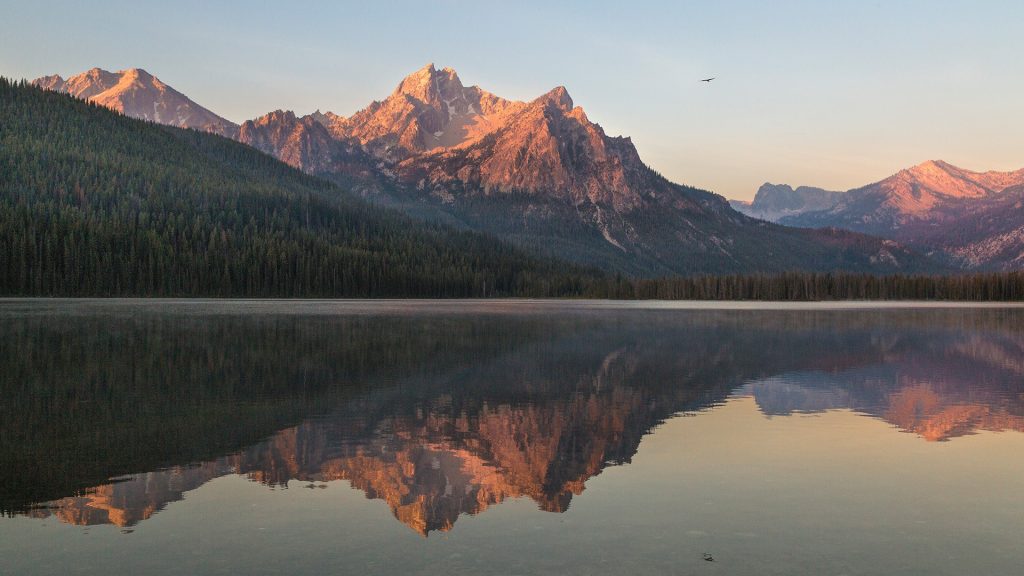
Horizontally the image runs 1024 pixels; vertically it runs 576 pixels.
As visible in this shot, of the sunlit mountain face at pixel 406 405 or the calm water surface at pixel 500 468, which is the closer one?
the calm water surface at pixel 500 468

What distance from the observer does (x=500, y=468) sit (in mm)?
21922

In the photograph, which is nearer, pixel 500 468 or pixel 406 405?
pixel 500 468

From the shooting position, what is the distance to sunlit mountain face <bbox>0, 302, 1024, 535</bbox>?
1981 cm

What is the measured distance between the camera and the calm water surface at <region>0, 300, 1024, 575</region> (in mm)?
14688

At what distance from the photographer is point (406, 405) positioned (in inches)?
1262

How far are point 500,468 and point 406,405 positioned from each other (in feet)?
35.8

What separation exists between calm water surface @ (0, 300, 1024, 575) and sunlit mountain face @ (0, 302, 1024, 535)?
15 centimetres

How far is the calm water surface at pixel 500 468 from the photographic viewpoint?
14.7 m

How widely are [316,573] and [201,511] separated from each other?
5214mm

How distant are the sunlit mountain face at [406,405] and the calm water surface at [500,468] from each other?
15 centimetres

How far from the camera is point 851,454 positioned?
2414 cm

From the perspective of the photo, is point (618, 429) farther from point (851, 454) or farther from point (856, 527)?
point (856, 527)

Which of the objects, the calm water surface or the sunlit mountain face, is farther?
the sunlit mountain face

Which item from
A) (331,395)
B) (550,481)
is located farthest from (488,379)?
(550,481)
